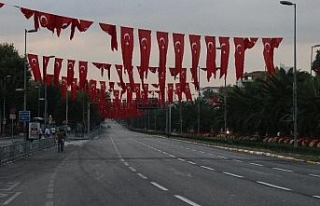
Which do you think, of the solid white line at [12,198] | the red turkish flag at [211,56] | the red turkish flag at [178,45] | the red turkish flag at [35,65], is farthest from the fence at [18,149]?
the solid white line at [12,198]

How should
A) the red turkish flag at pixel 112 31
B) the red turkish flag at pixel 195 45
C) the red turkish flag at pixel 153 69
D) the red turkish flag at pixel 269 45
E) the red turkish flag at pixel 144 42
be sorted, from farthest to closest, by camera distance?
the red turkish flag at pixel 153 69 → the red turkish flag at pixel 269 45 → the red turkish flag at pixel 195 45 → the red turkish flag at pixel 144 42 → the red turkish flag at pixel 112 31

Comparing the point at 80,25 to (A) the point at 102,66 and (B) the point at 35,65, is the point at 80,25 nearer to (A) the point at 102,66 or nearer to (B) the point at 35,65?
(B) the point at 35,65

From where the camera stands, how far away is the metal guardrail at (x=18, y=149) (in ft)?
114

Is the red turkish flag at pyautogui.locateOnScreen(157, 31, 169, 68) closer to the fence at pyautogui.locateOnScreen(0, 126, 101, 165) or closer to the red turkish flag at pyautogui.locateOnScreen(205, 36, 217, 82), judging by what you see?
the red turkish flag at pyautogui.locateOnScreen(205, 36, 217, 82)

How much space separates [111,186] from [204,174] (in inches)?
266

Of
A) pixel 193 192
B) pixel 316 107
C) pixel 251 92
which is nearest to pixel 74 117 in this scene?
pixel 251 92

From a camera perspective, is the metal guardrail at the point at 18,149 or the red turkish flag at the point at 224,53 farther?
the red turkish flag at the point at 224,53

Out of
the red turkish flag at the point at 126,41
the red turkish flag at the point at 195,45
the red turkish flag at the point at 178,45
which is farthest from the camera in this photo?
the red turkish flag at the point at 195,45

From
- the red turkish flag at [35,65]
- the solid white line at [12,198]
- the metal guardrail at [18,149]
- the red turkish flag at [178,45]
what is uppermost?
the red turkish flag at [178,45]

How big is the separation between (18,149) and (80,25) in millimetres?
12101

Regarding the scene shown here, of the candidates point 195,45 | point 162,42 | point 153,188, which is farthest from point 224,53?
point 153,188

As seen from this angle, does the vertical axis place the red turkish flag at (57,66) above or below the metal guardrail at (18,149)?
above

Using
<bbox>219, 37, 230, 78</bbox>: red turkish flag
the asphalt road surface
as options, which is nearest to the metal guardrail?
the asphalt road surface

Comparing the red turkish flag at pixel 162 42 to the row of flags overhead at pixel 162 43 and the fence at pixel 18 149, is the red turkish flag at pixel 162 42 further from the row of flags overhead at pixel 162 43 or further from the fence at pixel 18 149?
the fence at pixel 18 149
